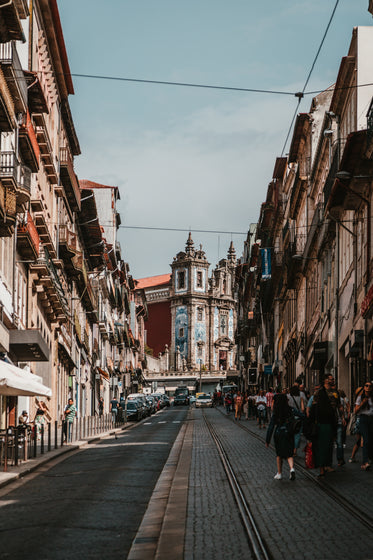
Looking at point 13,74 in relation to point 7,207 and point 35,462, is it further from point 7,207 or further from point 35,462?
point 35,462

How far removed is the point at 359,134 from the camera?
25203mm

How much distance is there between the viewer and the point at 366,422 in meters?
16.6

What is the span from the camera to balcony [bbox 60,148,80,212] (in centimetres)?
4594

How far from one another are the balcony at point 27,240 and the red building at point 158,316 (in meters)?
120

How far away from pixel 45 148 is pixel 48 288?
569 centimetres

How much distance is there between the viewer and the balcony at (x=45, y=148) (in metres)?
36.3

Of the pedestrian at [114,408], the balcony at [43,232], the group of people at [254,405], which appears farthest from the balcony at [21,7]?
the pedestrian at [114,408]

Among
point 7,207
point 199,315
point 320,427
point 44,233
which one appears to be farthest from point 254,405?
point 199,315

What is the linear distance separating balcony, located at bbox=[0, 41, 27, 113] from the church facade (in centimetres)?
12172

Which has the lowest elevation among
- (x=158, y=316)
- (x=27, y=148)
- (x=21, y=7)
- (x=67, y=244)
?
(x=67, y=244)

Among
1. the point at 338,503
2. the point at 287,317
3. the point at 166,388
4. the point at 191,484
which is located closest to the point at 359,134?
the point at 191,484

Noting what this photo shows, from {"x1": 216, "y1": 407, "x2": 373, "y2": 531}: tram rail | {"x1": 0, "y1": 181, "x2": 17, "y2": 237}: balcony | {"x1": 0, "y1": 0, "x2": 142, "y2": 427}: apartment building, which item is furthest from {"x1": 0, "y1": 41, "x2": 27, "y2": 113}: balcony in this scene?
{"x1": 216, "y1": 407, "x2": 373, "y2": 531}: tram rail

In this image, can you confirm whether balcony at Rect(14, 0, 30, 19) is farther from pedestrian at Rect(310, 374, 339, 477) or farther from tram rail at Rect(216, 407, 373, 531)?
tram rail at Rect(216, 407, 373, 531)

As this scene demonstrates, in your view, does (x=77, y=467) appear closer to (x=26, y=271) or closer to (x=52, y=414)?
(x=26, y=271)
